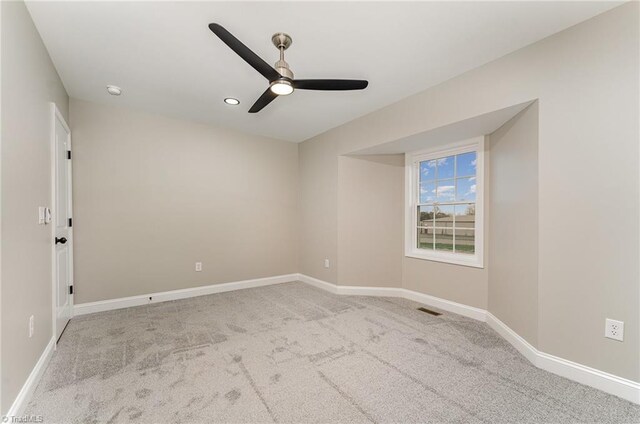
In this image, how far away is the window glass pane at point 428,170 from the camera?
146 inches

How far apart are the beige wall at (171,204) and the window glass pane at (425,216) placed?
7.20ft

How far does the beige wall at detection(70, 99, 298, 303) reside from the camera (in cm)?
326

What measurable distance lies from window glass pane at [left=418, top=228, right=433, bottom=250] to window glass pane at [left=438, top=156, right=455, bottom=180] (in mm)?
743

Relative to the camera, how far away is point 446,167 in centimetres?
356

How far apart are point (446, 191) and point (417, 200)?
436 millimetres

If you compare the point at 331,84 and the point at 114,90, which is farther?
the point at 114,90

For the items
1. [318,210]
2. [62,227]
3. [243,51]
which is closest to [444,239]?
[318,210]

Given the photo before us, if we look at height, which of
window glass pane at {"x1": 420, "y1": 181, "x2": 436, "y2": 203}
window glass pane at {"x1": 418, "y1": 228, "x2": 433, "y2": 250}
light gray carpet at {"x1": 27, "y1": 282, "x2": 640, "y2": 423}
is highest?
window glass pane at {"x1": 420, "y1": 181, "x2": 436, "y2": 203}

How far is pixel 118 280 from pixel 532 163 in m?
4.60

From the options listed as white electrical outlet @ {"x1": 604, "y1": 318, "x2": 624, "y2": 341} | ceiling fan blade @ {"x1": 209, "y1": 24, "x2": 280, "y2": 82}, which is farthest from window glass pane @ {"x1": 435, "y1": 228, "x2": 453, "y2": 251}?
ceiling fan blade @ {"x1": 209, "y1": 24, "x2": 280, "y2": 82}

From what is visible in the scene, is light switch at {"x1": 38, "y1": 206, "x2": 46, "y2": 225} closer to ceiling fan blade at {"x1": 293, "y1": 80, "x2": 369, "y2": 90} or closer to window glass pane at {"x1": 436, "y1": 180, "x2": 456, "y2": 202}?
ceiling fan blade at {"x1": 293, "y1": 80, "x2": 369, "y2": 90}

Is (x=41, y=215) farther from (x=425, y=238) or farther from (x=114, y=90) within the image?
(x=425, y=238)

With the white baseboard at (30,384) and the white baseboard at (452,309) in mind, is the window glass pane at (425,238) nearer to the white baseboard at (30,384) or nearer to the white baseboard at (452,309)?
the white baseboard at (452,309)

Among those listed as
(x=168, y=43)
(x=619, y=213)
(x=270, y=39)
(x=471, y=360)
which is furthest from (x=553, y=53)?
(x=168, y=43)
